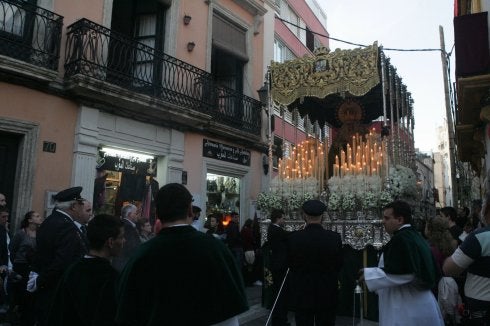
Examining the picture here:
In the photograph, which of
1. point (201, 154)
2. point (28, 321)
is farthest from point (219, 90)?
point (28, 321)

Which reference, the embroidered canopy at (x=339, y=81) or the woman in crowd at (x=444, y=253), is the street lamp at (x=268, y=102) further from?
the woman in crowd at (x=444, y=253)

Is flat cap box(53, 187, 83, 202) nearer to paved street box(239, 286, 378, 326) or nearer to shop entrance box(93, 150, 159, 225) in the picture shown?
paved street box(239, 286, 378, 326)

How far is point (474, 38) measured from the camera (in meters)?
9.62

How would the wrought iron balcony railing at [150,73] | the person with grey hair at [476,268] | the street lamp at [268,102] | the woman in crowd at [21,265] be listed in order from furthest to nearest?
the street lamp at [268,102], the wrought iron balcony railing at [150,73], the woman in crowd at [21,265], the person with grey hair at [476,268]

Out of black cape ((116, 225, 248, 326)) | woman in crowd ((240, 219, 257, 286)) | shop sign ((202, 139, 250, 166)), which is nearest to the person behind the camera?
black cape ((116, 225, 248, 326))

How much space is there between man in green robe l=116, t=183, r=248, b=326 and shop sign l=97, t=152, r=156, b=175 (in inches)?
316

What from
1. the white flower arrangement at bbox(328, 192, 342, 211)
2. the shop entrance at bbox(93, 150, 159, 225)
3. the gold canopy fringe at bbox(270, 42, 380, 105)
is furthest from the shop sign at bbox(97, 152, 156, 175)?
the white flower arrangement at bbox(328, 192, 342, 211)

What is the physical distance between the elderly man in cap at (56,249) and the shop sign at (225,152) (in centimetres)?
805

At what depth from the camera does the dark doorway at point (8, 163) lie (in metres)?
8.40

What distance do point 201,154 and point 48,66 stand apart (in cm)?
476

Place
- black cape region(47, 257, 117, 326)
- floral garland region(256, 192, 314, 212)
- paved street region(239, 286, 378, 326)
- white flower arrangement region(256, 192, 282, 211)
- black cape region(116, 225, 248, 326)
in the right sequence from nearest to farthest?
black cape region(116, 225, 248, 326) < black cape region(47, 257, 117, 326) < paved street region(239, 286, 378, 326) < floral garland region(256, 192, 314, 212) < white flower arrangement region(256, 192, 282, 211)

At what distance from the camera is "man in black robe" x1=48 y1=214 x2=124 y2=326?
8.55ft

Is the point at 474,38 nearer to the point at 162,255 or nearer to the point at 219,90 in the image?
the point at 219,90

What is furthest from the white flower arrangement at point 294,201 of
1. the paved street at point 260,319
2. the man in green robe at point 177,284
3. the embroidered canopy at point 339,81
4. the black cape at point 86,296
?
the man in green robe at point 177,284
